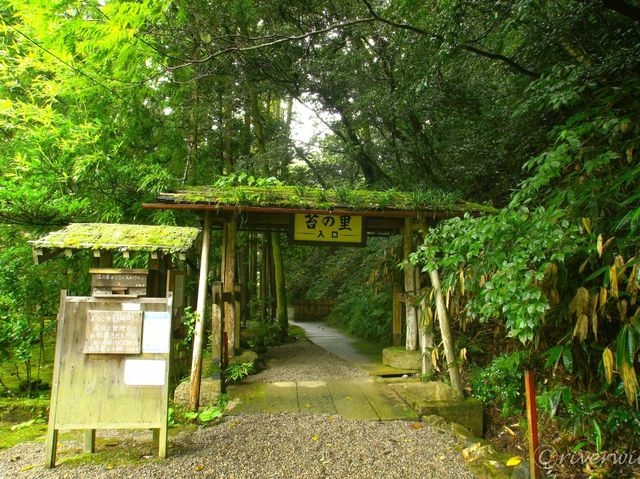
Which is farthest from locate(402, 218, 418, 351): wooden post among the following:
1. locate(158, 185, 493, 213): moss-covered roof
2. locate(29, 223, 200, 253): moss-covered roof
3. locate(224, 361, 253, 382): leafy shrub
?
locate(29, 223, 200, 253): moss-covered roof

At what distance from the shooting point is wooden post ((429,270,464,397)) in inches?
209

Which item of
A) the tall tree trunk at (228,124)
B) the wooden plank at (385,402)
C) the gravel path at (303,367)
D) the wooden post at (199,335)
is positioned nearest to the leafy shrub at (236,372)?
the gravel path at (303,367)

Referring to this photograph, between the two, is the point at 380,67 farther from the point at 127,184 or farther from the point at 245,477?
the point at 245,477

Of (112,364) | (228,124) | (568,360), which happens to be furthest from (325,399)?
(228,124)

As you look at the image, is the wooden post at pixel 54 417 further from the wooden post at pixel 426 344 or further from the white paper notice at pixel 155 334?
the wooden post at pixel 426 344

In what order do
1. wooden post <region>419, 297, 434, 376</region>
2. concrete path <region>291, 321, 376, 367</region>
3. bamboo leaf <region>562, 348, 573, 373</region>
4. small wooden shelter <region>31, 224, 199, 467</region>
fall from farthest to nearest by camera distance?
concrete path <region>291, 321, 376, 367</region>, wooden post <region>419, 297, 434, 376</region>, small wooden shelter <region>31, 224, 199, 467</region>, bamboo leaf <region>562, 348, 573, 373</region>

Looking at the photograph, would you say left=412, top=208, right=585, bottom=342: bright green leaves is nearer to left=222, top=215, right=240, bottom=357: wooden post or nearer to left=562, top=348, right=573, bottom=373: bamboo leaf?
left=562, top=348, right=573, bottom=373: bamboo leaf

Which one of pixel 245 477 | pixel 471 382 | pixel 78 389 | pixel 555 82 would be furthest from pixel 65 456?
pixel 555 82

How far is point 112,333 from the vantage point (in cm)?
367

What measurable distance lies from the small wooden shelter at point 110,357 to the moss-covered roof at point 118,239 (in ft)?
0.07

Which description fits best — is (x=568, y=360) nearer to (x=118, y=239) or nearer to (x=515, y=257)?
(x=515, y=257)

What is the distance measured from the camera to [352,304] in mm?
14383

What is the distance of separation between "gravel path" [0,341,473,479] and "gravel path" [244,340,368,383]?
1.80 metres

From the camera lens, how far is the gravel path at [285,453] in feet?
11.5
